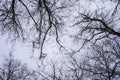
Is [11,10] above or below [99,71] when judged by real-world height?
above

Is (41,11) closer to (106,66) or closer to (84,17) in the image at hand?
(84,17)

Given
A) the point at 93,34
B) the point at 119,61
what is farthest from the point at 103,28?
the point at 119,61

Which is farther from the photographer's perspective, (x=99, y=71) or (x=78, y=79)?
(x=78, y=79)

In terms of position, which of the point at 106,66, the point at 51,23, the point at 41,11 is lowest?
the point at 106,66

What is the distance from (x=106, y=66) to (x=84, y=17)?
13.6 feet

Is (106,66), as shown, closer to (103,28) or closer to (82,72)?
(82,72)

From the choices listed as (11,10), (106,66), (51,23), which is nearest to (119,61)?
(106,66)

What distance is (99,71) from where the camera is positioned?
13.0 meters

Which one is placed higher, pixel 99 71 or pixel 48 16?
A: pixel 48 16

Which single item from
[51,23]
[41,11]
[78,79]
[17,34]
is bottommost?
[78,79]

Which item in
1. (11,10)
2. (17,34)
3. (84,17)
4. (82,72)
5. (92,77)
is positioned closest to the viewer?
(11,10)

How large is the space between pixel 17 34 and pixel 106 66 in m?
6.70

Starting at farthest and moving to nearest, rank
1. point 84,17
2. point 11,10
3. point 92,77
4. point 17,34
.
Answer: point 92,77 → point 84,17 → point 17,34 → point 11,10

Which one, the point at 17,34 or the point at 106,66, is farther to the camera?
the point at 106,66
